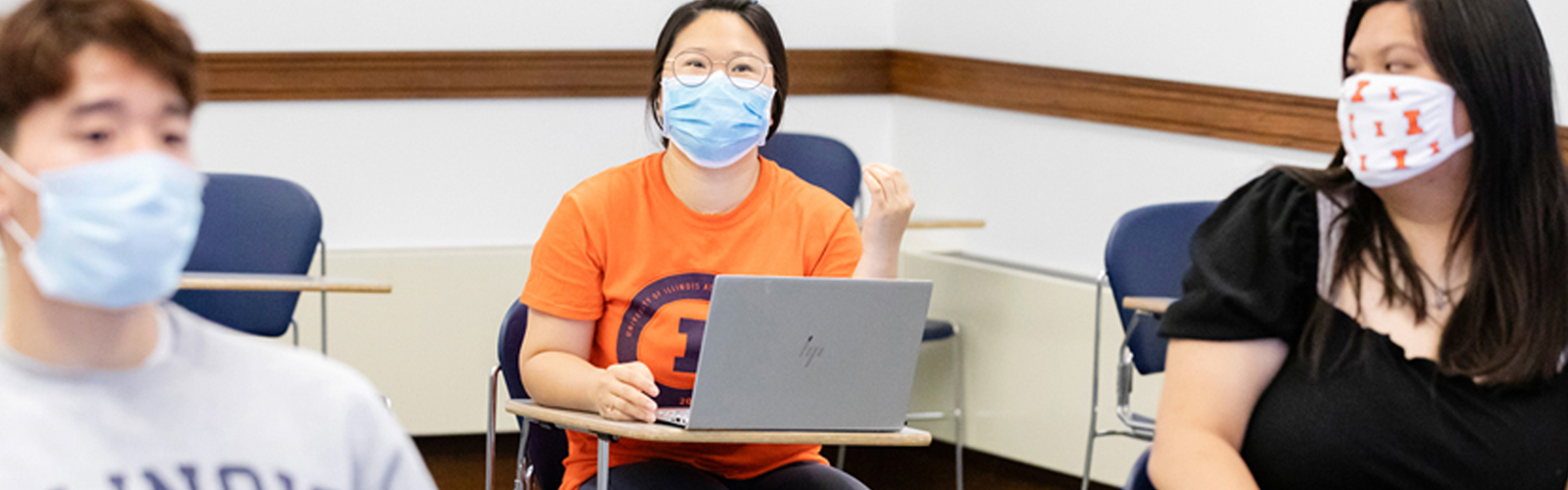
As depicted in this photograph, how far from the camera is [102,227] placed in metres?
1.01

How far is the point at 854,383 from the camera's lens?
180cm

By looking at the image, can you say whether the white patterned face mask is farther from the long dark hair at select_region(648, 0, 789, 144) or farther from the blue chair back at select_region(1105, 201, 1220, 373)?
the blue chair back at select_region(1105, 201, 1220, 373)

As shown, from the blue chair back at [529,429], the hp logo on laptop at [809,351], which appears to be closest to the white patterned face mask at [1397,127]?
the hp logo on laptop at [809,351]

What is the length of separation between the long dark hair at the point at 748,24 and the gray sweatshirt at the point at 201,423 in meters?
1.09

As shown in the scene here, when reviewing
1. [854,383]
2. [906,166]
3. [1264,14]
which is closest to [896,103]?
[906,166]

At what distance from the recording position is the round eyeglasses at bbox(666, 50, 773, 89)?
2133mm

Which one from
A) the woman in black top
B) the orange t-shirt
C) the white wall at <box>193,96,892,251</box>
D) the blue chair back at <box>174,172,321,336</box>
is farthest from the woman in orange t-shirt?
the white wall at <box>193,96,892,251</box>

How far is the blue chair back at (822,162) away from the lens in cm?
355

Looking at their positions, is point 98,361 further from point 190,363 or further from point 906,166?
point 906,166

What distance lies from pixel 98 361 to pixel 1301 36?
2635mm

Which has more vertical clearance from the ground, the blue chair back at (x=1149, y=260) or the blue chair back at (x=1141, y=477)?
the blue chair back at (x=1141, y=477)

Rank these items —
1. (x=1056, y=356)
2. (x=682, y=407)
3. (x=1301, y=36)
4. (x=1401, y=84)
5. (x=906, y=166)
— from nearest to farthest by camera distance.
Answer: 1. (x=1401, y=84)
2. (x=682, y=407)
3. (x=1301, y=36)
4. (x=1056, y=356)
5. (x=906, y=166)

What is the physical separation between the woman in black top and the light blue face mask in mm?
977

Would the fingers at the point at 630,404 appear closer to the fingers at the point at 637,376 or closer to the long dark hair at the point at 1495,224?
the fingers at the point at 637,376
